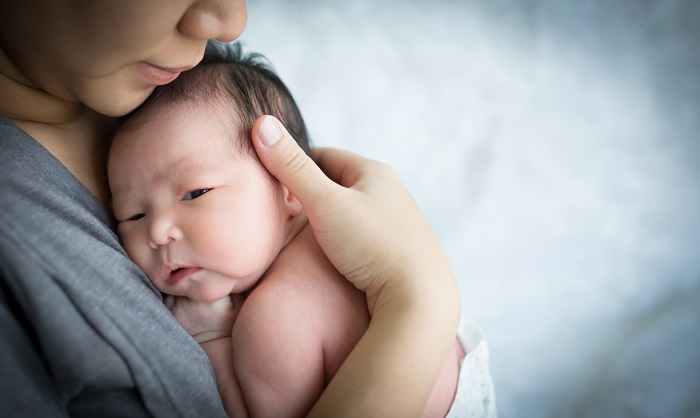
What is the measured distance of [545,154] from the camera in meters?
1.46

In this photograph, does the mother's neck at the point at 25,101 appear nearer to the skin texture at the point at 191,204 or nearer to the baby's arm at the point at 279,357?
the skin texture at the point at 191,204

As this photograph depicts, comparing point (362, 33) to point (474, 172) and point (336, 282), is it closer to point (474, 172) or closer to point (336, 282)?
point (474, 172)

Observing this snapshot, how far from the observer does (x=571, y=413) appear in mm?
1287

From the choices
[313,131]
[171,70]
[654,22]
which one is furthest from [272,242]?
[654,22]

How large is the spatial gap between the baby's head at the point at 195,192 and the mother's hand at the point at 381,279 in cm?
6

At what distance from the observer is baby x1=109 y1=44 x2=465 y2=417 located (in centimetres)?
81

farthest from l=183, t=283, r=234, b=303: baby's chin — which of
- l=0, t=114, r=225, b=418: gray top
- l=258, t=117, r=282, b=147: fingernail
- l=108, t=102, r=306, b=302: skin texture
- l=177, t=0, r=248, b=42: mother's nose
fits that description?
l=177, t=0, r=248, b=42: mother's nose

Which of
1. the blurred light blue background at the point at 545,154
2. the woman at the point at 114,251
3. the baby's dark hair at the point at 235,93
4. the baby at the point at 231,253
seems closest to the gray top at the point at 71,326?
the woman at the point at 114,251

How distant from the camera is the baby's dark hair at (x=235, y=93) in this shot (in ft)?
2.94

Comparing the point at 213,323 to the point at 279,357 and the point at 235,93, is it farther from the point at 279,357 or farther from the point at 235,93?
the point at 235,93

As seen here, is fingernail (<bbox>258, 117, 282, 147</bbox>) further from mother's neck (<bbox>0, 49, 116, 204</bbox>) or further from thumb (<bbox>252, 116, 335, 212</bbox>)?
mother's neck (<bbox>0, 49, 116, 204</bbox>)

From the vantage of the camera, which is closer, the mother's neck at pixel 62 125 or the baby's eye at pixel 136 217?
the mother's neck at pixel 62 125

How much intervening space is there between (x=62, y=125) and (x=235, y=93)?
27 centimetres

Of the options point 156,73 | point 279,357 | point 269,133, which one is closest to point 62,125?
point 156,73
